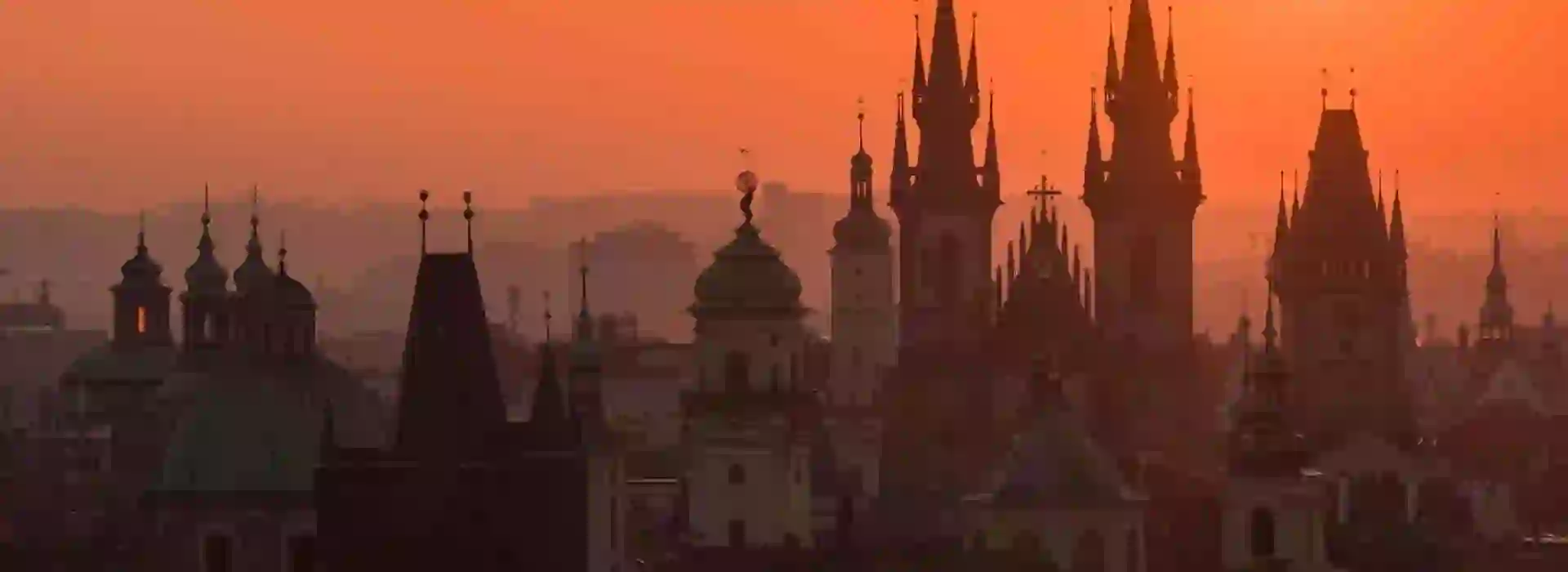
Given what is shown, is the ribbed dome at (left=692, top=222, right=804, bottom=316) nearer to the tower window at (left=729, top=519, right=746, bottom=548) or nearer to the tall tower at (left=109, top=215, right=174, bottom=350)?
the tower window at (left=729, top=519, right=746, bottom=548)

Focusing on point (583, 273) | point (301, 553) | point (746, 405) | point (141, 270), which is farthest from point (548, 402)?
point (141, 270)

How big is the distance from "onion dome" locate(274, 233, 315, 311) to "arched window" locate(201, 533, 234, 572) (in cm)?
537

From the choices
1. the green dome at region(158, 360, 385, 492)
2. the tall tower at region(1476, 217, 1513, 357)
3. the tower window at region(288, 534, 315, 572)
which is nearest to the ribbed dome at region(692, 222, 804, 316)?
the green dome at region(158, 360, 385, 492)

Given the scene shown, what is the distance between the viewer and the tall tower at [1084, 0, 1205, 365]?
124000 millimetres

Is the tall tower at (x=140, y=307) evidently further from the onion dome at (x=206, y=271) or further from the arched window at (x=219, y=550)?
the arched window at (x=219, y=550)

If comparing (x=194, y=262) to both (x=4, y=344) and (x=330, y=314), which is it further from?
(x=4, y=344)

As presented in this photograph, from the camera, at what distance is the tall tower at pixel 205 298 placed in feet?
326

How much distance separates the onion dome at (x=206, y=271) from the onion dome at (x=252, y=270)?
141cm

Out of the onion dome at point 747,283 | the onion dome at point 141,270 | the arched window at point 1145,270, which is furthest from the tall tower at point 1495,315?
the onion dome at point 747,283

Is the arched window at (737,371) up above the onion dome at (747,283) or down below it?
below

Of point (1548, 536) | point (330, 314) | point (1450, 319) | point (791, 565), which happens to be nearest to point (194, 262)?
point (330, 314)

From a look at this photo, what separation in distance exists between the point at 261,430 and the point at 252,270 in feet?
53.4

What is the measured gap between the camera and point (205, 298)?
339 feet

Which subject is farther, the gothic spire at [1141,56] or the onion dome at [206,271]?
the gothic spire at [1141,56]
